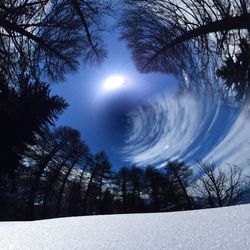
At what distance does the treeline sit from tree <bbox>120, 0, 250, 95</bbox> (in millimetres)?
683

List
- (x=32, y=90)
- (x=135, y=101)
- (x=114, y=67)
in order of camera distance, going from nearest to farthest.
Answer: (x=135, y=101), (x=114, y=67), (x=32, y=90)

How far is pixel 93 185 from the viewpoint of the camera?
1.44 meters

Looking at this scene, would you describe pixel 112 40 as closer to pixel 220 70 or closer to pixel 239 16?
pixel 220 70

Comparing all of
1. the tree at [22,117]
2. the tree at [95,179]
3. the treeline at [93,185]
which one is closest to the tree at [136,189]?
the treeline at [93,185]

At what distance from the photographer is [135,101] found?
A: 1390 mm

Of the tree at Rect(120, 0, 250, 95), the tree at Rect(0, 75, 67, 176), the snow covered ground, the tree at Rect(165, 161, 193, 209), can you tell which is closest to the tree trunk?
the tree at Rect(120, 0, 250, 95)

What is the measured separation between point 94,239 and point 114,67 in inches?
39.5

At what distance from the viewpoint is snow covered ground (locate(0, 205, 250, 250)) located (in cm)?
79

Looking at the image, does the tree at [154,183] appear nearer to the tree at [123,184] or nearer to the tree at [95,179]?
the tree at [123,184]

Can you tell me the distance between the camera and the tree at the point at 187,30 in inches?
60.7

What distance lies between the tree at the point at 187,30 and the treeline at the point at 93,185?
2.24 feet

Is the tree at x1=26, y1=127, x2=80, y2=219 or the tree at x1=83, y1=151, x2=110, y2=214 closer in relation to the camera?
the tree at x1=83, y1=151, x2=110, y2=214

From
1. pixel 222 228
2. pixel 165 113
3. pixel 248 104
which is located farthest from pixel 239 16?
pixel 222 228

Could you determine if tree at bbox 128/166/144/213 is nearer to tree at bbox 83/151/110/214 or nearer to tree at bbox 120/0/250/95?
tree at bbox 83/151/110/214
